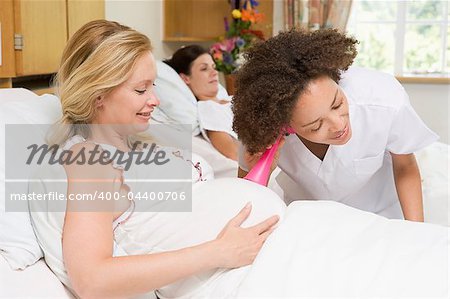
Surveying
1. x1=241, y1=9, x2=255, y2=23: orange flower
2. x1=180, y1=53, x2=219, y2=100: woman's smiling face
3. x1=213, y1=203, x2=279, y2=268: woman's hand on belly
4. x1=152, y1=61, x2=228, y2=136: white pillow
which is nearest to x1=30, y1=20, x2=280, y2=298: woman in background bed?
x1=213, y1=203, x2=279, y2=268: woman's hand on belly

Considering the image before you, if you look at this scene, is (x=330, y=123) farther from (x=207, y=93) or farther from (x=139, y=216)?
(x=207, y=93)

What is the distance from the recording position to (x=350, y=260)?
105cm

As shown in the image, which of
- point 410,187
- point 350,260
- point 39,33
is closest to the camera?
point 350,260

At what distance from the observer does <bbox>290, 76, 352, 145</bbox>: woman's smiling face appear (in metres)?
1.38

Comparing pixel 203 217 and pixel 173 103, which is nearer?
pixel 203 217

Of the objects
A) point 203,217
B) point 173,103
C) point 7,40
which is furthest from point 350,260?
point 173,103

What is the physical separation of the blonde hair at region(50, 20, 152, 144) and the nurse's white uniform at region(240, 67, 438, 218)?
1.76 ft

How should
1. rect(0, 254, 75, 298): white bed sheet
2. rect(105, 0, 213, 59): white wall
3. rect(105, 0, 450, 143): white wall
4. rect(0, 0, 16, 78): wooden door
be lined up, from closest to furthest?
rect(0, 254, 75, 298): white bed sheet < rect(0, 0, 16, 78): wooden door < rect(105, 0, 213, 59): white wall < rect(105, 0, 450, 143): white wall

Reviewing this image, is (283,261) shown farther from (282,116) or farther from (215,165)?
(215,165)

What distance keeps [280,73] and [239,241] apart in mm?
423

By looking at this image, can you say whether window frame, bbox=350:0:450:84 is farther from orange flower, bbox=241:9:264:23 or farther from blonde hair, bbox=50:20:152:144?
blonde hair, bbox=50:20:152:144

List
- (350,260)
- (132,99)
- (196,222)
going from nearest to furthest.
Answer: (350,260), (196,222), (132,99)

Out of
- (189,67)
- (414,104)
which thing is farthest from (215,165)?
(414,104)

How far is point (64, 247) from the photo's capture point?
3.63 feet
